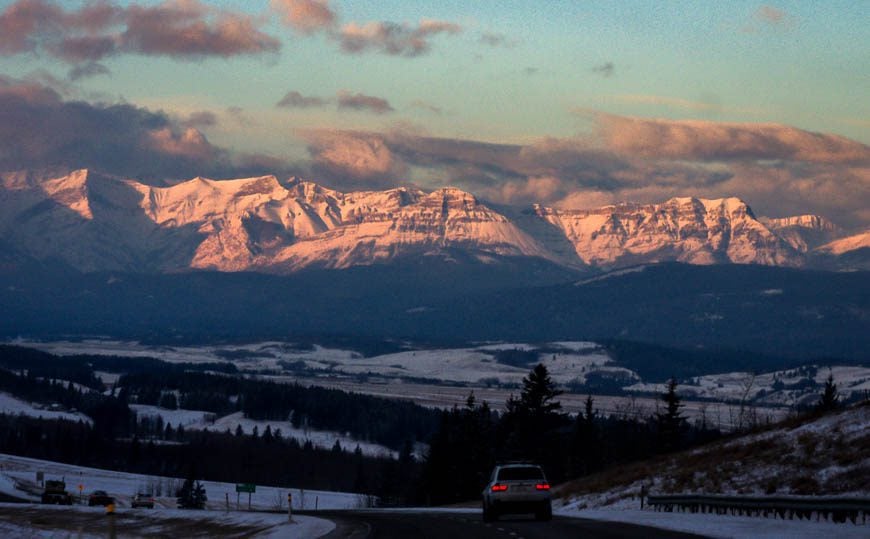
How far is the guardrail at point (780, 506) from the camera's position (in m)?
43.3

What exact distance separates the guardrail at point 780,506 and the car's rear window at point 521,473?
18.5 feet

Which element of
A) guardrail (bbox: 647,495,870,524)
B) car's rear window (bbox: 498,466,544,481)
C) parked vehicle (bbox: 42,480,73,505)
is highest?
car's rear window (bbox: 498,466,544,481)

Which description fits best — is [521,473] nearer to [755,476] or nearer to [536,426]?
[755,476]

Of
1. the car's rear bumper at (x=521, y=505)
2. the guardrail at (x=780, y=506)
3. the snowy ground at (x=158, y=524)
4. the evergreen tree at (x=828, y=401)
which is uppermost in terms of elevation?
the evergreen tree at (x=828, y=401)

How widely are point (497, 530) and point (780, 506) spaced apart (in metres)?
9.28

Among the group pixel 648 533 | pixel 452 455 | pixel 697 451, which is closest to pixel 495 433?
pixel 452 455

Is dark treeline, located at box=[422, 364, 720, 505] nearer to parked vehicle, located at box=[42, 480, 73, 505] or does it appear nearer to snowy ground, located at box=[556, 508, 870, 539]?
parked vehicle, located at box=[42, 480, 73, 505]

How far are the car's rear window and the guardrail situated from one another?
5647 millimetres

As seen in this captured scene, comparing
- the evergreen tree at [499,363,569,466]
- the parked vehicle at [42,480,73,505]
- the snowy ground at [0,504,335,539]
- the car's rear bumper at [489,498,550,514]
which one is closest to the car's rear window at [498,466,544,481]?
the car's rear bumper at [489,498,550,514]

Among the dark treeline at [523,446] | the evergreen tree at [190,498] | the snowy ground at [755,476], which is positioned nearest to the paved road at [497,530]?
the snowy ground at [755,476]

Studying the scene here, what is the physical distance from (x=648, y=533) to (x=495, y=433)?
106m

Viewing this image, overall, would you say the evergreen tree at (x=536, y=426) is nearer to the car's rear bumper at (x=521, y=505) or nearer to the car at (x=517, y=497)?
the car at (x=517, y=497)

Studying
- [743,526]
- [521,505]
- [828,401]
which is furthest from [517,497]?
[828,401]

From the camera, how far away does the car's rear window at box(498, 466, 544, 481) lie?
5756 centimetres
